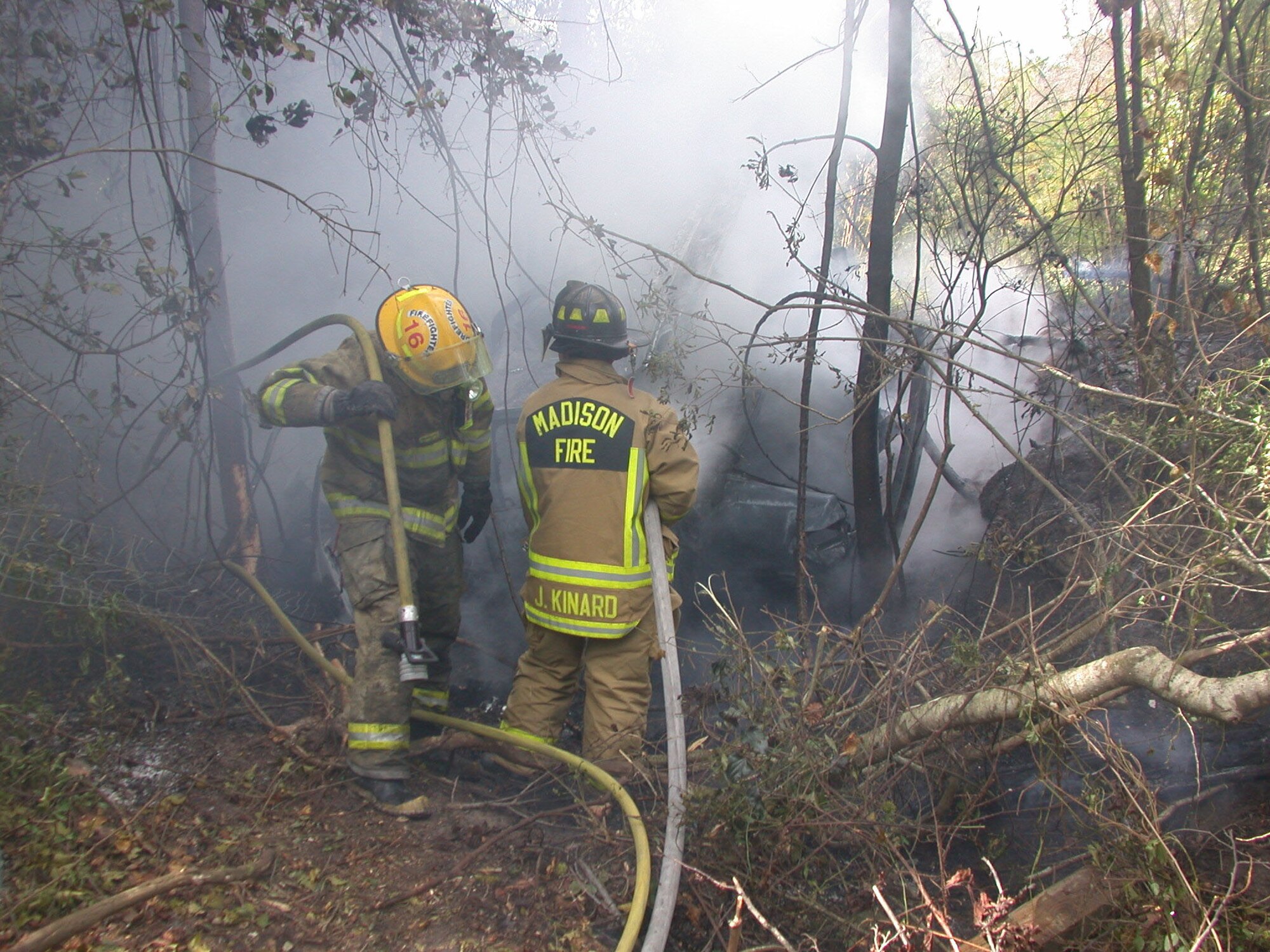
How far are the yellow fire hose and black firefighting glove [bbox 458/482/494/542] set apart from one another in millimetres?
500

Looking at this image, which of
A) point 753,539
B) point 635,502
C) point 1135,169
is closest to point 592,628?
point 635,502

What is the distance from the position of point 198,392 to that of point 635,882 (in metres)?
3.00

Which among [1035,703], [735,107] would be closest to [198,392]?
[1035,703]

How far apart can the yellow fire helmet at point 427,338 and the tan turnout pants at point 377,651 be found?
617 millimetres

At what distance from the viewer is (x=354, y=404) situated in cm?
310

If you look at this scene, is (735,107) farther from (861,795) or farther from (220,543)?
(861,795)

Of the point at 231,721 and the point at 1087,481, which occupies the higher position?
the point at 1087,481

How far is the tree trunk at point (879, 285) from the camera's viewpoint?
3994 mm

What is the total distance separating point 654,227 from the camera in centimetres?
579

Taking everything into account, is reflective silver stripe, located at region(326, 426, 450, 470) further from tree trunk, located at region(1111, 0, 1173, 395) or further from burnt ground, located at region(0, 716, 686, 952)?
tree trunk, located at region(1111, 0, 1173, 395)

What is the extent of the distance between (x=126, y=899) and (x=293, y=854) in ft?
1.88

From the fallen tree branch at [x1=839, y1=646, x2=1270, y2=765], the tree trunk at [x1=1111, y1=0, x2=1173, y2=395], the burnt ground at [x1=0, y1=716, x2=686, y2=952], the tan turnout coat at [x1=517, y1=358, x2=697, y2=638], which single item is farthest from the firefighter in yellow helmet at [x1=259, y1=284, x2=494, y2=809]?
the tree trunk at [x1=1111, y1=0, x2=1173, y2=395]

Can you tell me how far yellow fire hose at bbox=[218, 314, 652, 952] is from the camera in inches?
93.7

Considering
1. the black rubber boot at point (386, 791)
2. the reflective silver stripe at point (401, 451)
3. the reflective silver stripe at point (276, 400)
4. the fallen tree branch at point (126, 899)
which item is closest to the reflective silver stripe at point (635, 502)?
the reflective silver stripe at point (401, 451)
